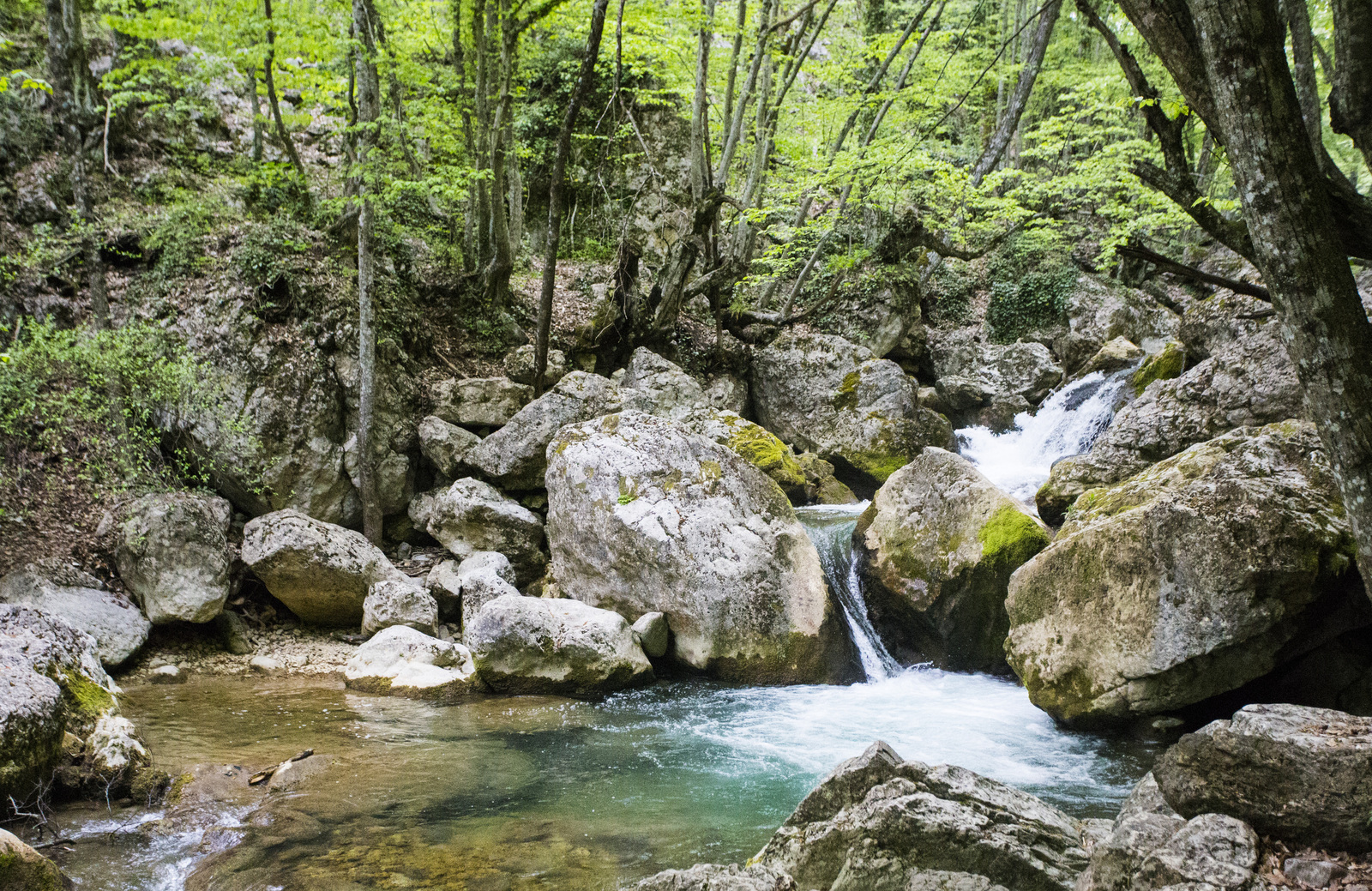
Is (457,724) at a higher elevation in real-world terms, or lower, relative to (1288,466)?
lower

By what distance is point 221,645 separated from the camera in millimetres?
8664

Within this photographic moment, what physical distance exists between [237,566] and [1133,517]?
32.7 feet

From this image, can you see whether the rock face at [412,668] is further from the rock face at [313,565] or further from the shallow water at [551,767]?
the rock face at [313,565]

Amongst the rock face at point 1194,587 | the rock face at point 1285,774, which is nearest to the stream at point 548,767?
the rock face at point 1194,587

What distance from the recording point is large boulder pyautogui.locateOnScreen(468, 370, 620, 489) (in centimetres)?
1078

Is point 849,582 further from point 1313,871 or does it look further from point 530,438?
point 1313,871

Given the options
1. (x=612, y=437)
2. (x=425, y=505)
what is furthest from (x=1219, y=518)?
(x=425, y=505)

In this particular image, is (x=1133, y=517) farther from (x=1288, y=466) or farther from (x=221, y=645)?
(x=221, y=645)

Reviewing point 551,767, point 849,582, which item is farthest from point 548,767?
point 849,582

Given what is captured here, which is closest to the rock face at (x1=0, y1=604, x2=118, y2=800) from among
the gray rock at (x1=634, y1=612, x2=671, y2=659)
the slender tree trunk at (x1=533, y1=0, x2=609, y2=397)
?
the gray rock at (x1=634, y1=612, x2=671, y2=659)

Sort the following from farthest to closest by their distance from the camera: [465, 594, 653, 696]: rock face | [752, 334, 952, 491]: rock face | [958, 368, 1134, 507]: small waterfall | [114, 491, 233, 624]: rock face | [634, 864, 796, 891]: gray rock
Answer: [752, 334, 952, 491]: rock face < [958, 368, 1134, 507]: small waterfall < [114, 491, 233, 624]: rock face < [465, 594, 653, 696]: rock face < [634, 864, 796, 891]: gray rock

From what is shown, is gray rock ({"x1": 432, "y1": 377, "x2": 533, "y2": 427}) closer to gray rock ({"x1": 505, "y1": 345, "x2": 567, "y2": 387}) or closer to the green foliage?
gray rock ({"x1": 505, "y1": 345, "x2": 567, "y2": 387})

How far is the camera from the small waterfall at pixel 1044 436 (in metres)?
12.3

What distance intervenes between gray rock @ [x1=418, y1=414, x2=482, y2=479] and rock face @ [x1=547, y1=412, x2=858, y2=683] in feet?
7.47
